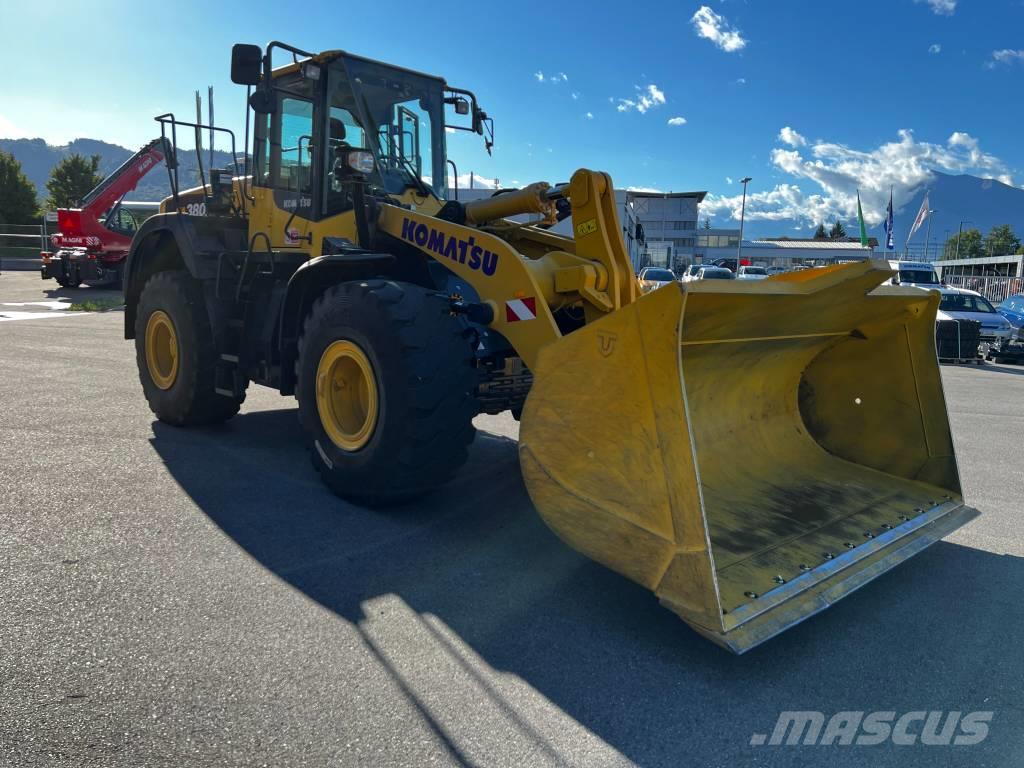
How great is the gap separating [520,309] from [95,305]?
52.9 ft

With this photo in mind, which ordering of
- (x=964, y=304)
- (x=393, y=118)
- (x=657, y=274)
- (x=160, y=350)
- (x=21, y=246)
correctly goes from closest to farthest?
(x=393, y=118), (x=160, y=350), (x=964, y=304), (x=657, y=274), (x=21, y=246)

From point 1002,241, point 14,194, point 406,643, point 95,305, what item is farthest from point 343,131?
point 1002,241

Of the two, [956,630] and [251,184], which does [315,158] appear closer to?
[251,184]

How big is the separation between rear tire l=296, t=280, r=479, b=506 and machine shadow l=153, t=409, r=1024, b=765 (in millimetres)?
315

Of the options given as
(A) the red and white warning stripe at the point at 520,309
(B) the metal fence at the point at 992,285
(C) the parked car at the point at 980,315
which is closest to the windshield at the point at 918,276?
(C) the parked car at the point at 980,315

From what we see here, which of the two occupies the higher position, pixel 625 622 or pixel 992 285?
pixel 992 285

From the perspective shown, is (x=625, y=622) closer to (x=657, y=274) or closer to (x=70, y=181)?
(x=657, y=274)

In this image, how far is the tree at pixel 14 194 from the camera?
137 ft

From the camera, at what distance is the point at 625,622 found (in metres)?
3.16

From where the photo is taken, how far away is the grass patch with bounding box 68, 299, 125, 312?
16.2m

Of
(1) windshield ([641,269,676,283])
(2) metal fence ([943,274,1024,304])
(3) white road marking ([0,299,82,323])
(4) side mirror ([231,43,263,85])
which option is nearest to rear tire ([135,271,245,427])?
(4) side mirror ([231,43,263,85])

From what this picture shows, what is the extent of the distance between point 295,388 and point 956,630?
4099 millimetres

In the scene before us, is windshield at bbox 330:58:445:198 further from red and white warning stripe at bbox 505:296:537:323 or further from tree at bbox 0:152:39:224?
tree at bbox 0:152:39:224

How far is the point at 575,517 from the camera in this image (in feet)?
10.5
